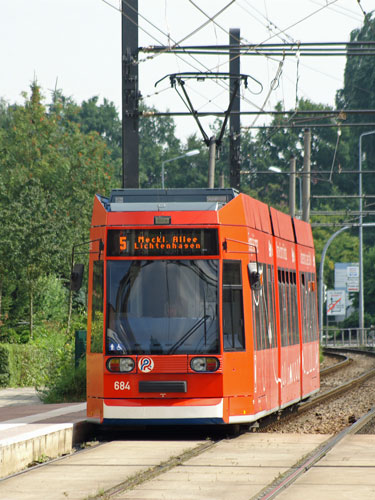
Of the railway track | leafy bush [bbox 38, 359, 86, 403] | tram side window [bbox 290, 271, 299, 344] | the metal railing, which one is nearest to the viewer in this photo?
the railway track

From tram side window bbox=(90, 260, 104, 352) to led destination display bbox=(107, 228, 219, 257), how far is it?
33 centimetres

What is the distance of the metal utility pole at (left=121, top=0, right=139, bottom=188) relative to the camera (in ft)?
66.4

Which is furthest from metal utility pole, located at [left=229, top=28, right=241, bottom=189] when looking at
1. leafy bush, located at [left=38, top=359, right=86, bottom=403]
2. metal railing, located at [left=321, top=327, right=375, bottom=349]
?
metal railing, located at [left=321, top=327, right=375, bottom=349]

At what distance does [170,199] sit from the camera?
14.5 m

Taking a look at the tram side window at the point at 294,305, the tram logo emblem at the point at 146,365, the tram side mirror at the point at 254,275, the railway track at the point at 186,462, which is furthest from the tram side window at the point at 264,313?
→ the tram side window at the point at 294,305

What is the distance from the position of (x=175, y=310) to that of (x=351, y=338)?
47.6 metres

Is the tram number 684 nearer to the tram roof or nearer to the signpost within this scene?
the tram roof

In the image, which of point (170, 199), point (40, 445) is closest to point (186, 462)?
point (40, 445)

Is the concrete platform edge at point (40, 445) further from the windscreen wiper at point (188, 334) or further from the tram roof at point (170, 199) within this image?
the tram roof at point (170, 199)

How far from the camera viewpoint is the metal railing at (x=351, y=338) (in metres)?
58.1

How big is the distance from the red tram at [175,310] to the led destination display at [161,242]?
1 cm

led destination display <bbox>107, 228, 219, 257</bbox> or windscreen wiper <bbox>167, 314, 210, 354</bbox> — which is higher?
led destination display <bbox>107, 228, 219, 257</bbox>

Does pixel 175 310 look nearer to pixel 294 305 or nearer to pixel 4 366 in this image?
pixel 294 305

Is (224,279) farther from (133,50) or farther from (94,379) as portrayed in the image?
(133,50)
